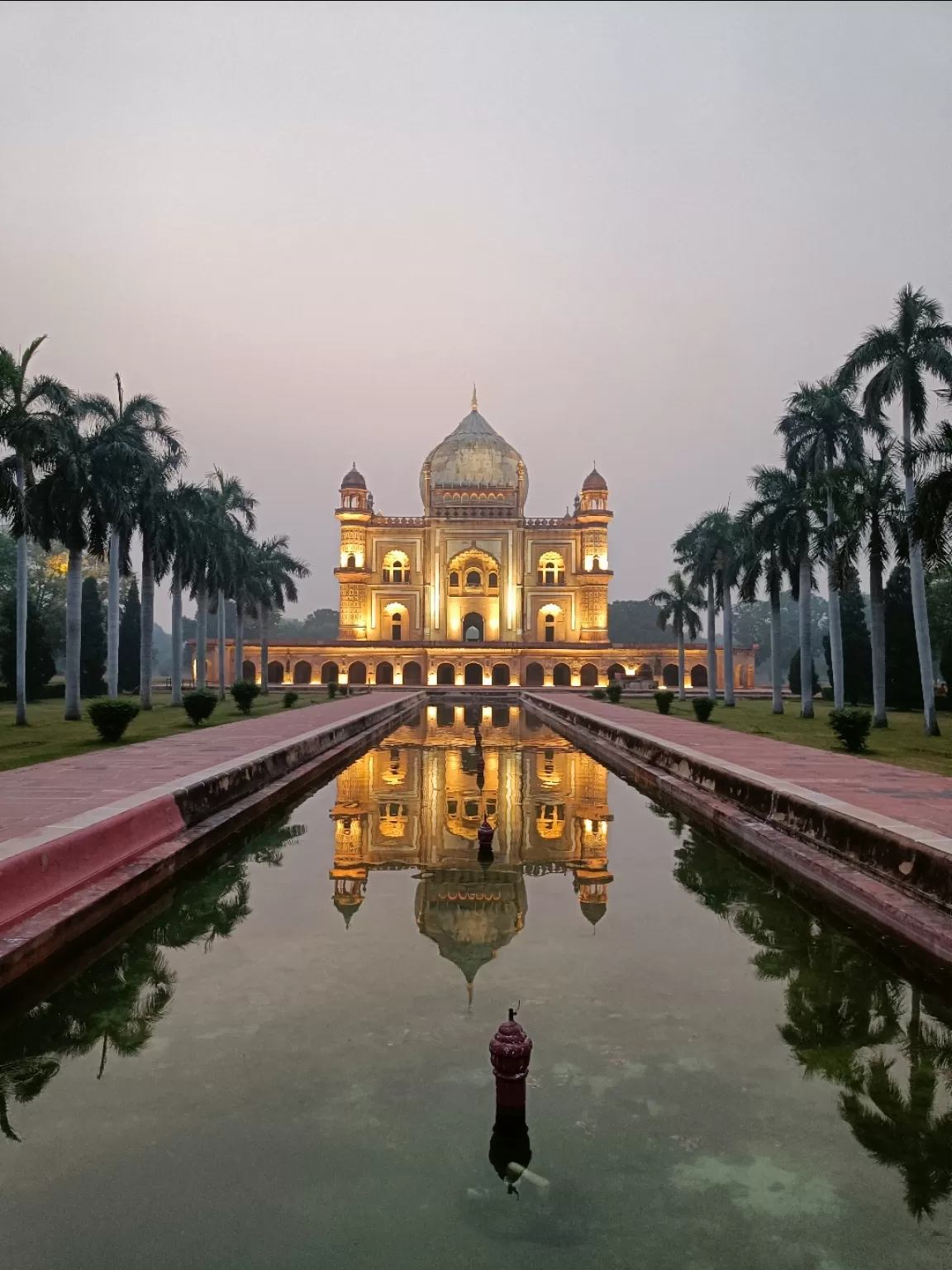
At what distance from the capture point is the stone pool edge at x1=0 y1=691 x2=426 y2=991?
205 inches

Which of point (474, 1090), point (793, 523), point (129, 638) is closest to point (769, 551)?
point (793, 523)

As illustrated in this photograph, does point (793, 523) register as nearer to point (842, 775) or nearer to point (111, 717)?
point (842, 775)

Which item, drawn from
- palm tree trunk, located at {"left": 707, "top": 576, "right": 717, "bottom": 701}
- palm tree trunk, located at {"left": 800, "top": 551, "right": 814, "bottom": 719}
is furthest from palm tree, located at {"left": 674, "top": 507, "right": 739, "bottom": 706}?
palm tree trunk, located at {"left": 800, "top": 551, "right": 814, "bottom": 719}

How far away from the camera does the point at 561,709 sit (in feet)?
91.9

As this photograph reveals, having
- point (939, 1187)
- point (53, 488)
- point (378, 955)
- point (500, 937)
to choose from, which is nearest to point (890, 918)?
point (500, 937)

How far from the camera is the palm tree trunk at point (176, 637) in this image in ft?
98.1

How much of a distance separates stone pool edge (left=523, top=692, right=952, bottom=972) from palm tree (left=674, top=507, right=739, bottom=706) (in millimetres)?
22111

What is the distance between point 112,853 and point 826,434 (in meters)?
26.6

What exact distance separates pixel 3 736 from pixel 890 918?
16.5 m

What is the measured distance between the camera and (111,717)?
599 inches

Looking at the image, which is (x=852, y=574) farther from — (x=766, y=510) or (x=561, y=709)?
(x=561, y=709)

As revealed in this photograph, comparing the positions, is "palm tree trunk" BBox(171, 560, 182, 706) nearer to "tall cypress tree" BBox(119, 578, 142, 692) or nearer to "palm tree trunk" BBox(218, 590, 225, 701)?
"palm tree trunk" BBox(218, 590, 225, 701)

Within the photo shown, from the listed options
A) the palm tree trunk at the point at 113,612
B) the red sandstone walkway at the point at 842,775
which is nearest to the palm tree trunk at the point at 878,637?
the red sandstone walkway at the point at 842,775

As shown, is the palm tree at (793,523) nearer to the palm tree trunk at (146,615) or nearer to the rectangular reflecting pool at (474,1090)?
the palm tree trunk at (146,615)
